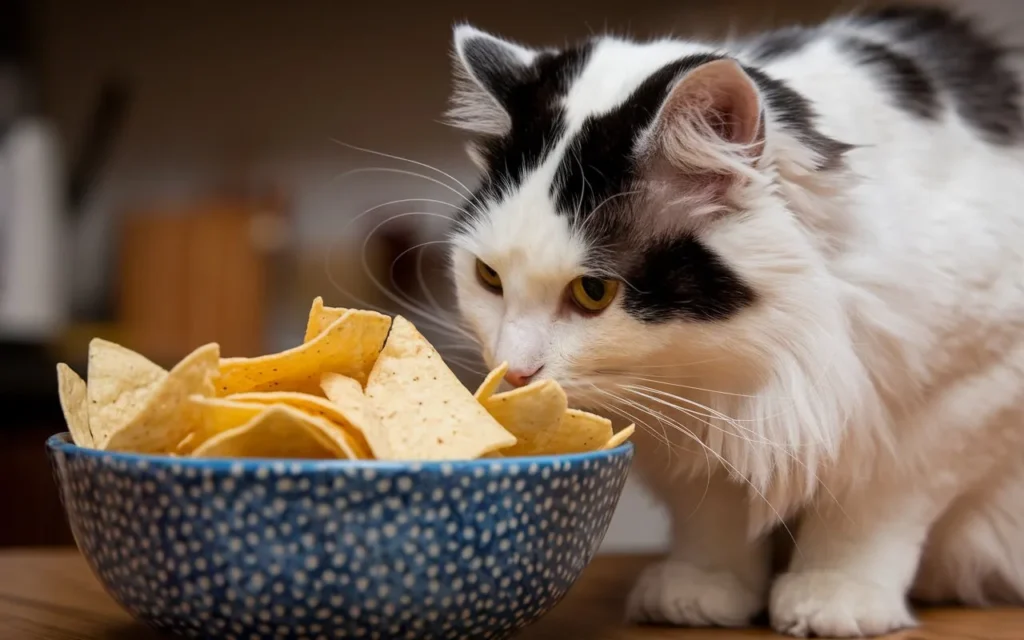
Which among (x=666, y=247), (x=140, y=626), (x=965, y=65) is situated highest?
(x=965, y=65)

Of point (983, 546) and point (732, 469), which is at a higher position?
point (732, 469)

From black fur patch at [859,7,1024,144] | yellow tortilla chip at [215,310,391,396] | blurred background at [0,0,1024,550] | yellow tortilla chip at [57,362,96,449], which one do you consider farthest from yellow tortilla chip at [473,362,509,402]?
blurred background at [0,0,1024,550]

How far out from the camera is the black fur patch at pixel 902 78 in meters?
1.20

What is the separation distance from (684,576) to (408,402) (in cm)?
47

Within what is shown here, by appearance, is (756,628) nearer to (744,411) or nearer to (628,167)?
(744,411)

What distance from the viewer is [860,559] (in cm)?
114

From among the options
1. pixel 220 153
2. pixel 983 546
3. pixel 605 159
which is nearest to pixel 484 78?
pixel 605 159

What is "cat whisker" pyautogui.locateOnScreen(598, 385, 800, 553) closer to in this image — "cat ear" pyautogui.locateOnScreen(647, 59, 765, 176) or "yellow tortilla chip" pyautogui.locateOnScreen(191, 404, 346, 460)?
"cat ear" pyautogui.locateOnScreen(647, 59, 765, 176)

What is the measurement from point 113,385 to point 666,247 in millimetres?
537

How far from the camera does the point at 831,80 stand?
3.89 feet

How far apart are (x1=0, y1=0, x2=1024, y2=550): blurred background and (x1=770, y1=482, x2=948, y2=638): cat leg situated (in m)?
2.00

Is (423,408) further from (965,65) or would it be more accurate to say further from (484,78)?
(965,65)

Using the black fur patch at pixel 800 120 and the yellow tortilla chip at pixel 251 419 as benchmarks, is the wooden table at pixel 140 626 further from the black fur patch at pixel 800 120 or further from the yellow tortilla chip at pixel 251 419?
the black fur patch at pixel 800 120

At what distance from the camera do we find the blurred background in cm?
319
